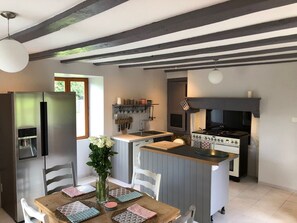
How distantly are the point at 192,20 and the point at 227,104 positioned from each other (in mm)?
3663

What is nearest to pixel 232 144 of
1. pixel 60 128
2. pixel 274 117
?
pixel 274 117

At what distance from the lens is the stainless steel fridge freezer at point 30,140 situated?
3463 millimetres

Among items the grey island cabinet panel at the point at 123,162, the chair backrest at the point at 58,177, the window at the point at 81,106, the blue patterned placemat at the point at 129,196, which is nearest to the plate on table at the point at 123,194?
the blue patterned placemat at the point at 129,196

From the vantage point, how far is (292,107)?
4.59 m

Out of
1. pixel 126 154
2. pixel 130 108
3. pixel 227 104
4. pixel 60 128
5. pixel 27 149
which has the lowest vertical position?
pixel 126 154

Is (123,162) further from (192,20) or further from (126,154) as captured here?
(192,20)

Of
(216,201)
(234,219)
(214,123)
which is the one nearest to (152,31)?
(216,201)

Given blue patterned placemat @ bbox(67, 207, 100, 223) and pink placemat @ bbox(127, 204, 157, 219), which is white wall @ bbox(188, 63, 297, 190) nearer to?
pink placemat @ bbox(127, 204, 157, 219)

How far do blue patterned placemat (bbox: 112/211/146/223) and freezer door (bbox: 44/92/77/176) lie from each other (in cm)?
205

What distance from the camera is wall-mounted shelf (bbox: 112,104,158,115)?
5505 millimetres

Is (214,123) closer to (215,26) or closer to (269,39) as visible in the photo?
(269,39)

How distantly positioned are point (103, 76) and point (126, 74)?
2.13ft

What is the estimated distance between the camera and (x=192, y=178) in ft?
11.3

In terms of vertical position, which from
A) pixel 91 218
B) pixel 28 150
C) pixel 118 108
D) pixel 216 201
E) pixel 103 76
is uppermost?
pixel 103 76
